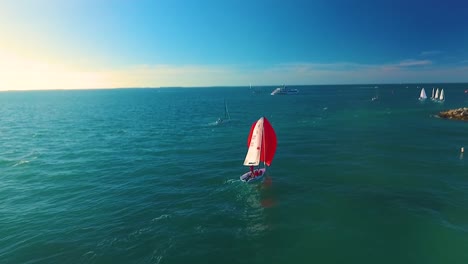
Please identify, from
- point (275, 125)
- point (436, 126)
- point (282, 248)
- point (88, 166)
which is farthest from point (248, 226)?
point (436, 126)

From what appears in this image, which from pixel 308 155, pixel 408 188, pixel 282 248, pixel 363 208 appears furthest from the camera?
pixel 308 155

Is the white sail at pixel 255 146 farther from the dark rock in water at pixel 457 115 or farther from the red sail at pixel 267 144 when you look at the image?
the dark rock in water at pixel 457 115

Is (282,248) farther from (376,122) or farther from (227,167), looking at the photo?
(376,122)

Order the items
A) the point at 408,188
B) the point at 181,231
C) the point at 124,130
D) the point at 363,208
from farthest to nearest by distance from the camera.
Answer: the point at 124,130 < the point at 408,188 < the point at 363,208 < the point at 181,231

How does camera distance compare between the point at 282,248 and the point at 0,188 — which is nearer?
the point at 282,248

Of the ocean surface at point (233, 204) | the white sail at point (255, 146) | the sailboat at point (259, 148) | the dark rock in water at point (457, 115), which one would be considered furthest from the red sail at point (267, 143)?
the dark rock in water at point (457, 115)

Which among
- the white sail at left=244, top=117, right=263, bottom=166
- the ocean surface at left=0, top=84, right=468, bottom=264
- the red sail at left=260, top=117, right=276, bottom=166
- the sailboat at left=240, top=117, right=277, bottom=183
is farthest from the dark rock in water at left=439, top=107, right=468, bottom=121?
the white sail at left=244, top=117, right=263, bottom=166

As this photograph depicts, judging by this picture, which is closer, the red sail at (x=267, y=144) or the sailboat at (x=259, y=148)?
the sailboat at (x=259, y=148)

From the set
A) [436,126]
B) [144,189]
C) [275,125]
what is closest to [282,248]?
[144,189]

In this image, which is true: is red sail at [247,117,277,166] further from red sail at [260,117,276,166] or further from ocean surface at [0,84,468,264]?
ocean surface at [0,84,468,264]
